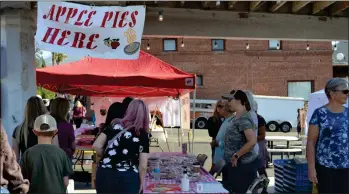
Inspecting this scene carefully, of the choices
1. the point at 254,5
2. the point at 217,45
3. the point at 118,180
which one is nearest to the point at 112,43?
the point at 118,180

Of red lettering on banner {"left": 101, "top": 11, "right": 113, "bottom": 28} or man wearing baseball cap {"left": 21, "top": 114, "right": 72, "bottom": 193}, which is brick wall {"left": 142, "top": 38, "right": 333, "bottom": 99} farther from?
man wearing baseball cap {"left": 21, "top": 114, "right": 72, "bottom": 193}

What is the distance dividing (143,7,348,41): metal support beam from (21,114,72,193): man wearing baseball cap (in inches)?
190

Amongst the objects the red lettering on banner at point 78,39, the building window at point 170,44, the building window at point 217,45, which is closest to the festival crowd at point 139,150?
the red lettering on banner at point 78,39

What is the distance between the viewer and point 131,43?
16.8 feet

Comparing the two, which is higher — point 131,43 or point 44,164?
point 131,43

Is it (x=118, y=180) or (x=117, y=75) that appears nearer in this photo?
(x=118, y=180)

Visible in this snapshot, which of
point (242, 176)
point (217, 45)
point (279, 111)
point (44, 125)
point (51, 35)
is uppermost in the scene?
point (217, 45)

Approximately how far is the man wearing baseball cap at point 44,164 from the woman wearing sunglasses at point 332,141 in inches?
92.8

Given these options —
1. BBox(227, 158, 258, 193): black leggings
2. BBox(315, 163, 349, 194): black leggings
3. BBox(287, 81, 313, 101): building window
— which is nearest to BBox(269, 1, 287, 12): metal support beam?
BBox(227, 158, 258, 193): black leggings

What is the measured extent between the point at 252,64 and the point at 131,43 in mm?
29269

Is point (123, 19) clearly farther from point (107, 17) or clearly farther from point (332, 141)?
point (332, 141)

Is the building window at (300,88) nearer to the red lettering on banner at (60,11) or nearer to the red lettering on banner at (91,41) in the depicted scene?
the red lettering on banner at (91,41)

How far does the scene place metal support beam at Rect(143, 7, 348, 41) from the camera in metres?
9.15

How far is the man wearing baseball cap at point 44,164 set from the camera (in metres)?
4.20
